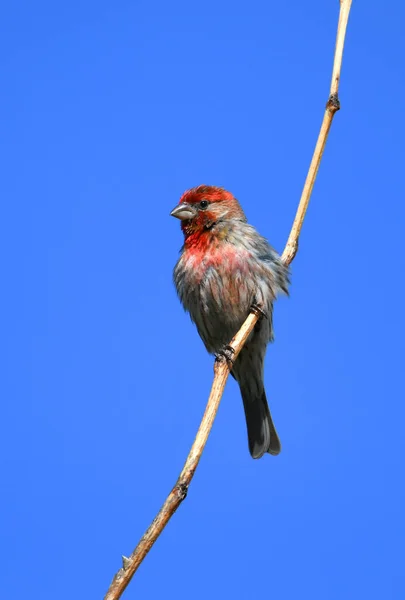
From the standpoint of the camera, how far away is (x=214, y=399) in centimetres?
442

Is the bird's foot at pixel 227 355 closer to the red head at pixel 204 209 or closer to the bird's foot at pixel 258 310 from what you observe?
the bird's foot at pixel 258 310

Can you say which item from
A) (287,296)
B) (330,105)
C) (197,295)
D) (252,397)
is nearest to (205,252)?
(197,295)

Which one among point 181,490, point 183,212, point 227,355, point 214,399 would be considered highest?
point 183,212

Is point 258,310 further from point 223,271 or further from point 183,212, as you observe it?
point 183,212

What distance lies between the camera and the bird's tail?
8094 mm

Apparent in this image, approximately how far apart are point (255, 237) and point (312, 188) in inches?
90.2

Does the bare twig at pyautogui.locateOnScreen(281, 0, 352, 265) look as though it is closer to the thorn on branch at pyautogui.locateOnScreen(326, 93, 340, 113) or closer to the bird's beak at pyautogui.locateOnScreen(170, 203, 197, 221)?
the thorn on branch at pyautogui.locateOnScreen(326, 93, 340, 113)

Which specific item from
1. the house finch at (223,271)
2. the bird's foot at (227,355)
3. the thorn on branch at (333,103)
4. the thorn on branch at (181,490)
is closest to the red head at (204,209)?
the house finch at (223,271)

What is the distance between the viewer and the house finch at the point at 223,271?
7.14m

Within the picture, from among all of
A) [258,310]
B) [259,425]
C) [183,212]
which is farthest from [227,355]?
[259,425]

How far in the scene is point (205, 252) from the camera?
23.7ft

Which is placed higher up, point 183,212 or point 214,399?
point 183,212

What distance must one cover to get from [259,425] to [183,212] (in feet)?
7.74

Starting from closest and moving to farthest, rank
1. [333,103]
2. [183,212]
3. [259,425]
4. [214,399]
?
[214,399]
[333,103]
[183,212]
[259,425]
